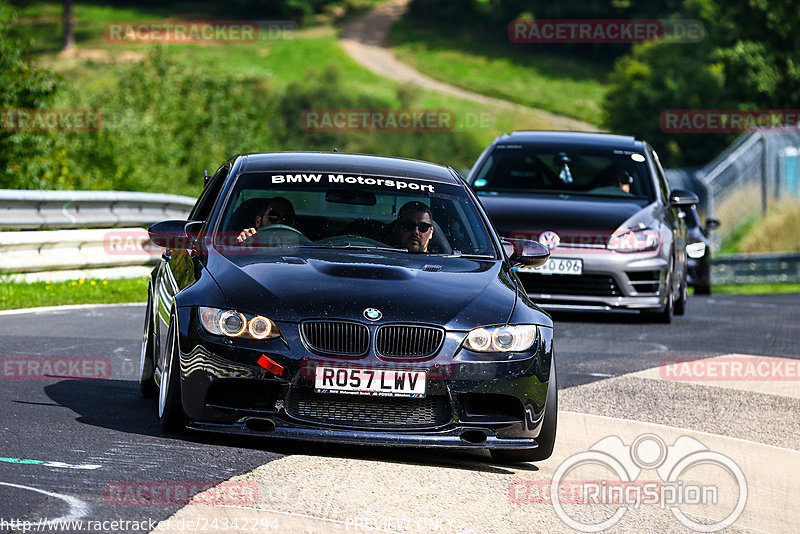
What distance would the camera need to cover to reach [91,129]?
1308 inches

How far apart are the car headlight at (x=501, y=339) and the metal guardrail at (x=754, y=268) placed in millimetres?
20923

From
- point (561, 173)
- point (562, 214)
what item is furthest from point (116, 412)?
point (561, 173)

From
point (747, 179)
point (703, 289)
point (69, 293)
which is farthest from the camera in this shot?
point (747, 179)

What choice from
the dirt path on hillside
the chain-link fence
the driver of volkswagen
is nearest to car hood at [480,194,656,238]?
the driver of volkswagen

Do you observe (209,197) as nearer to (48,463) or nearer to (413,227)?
(413,227)

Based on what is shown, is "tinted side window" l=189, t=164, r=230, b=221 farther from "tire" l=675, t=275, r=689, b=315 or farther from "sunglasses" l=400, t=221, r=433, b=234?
"tire" l=675, t=275, r=689, b=315

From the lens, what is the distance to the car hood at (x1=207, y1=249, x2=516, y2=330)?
251 inches

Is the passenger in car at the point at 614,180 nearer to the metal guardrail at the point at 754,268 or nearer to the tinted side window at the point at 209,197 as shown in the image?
the tinted side window at the point at 209,197

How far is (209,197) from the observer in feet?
26.8

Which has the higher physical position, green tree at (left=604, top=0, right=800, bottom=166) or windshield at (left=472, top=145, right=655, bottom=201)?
windshield at (left=472, top=145, right=655, bottom=201)

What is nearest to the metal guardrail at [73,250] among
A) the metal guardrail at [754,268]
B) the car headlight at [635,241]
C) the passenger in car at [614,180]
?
the passenger in car at [614,180]

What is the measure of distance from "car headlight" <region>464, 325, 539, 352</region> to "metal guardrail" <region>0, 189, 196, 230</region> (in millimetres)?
8740

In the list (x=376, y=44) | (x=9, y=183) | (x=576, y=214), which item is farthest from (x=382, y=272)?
(x=376, y=44)

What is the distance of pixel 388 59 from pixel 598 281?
96.8m
